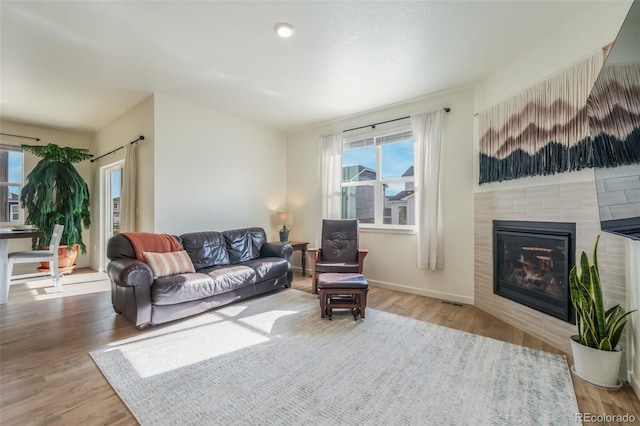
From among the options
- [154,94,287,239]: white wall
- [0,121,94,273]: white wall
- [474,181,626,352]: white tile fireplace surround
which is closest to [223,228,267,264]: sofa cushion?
[154,94,287,239]: white wall

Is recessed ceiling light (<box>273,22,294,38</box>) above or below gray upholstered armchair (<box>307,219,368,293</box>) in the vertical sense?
above

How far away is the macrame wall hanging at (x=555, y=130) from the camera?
160 centimetres

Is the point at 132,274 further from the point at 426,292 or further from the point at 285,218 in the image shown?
the point at 426,292

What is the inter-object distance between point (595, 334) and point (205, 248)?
3.83m

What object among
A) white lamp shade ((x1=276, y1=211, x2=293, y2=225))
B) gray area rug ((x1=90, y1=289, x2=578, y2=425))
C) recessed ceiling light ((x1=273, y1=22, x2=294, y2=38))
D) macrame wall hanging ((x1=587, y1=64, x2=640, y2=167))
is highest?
recessed ceiling light ((x1=273, y1=22, x2=294, y2=38))

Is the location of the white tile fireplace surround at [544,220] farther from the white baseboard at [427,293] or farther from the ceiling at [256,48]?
the ceiling at [256,48]

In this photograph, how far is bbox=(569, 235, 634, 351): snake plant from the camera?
71.4 inches

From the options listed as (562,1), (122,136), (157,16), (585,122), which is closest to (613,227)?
(585,122)

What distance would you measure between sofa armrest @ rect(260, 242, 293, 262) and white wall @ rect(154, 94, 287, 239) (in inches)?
30.4

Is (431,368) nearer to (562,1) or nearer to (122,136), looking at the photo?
(562,1)

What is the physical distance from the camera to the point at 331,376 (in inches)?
74.4

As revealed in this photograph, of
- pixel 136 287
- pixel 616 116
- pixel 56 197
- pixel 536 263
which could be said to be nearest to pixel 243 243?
pixel 136 287

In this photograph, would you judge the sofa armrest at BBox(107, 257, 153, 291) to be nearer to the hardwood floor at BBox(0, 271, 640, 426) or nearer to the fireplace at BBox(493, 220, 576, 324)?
the hardwood floor at BBox(0, 271, 640, 426)

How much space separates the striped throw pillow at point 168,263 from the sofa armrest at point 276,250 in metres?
1.18
